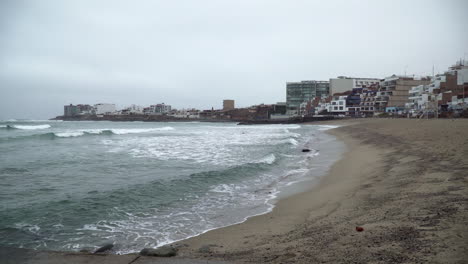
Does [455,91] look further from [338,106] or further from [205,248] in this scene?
[205,248]

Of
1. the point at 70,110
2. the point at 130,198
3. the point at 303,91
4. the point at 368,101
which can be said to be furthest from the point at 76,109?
the point at 130,198

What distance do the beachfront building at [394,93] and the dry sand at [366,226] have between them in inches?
2909

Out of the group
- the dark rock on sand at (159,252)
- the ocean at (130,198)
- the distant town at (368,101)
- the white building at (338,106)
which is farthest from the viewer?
the white building at (338,106)

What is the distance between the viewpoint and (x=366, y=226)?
14.7 ft

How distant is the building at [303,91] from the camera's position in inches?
4860

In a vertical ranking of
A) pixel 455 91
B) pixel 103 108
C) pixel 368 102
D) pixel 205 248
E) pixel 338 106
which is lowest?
pixel 205 248


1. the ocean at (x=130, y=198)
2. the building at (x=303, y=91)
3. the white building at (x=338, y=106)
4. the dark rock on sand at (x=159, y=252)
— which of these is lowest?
the ocean at (x=130, y=198)

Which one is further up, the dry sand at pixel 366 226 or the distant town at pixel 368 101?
the distant town at pixel 368 101

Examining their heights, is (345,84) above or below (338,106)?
above

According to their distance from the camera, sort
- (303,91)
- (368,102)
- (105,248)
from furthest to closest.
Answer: (303,91)
(368,102)
(105,248)

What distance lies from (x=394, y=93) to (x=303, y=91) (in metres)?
52.0

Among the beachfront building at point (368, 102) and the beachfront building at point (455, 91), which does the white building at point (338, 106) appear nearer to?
the beachfront building at point (368, 102)

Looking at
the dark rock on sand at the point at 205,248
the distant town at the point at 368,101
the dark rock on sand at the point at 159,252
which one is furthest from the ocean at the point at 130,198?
the distant town at the point at 368,101

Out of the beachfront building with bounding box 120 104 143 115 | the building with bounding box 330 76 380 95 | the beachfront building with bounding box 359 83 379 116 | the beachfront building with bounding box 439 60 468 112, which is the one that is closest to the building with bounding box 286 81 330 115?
the building with bounding box 330 76 380 95
